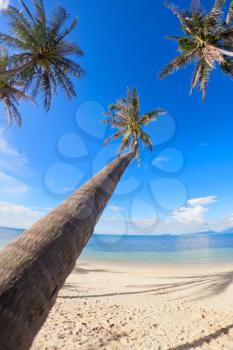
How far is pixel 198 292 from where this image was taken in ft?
39.2

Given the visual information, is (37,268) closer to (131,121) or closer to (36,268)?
(36,268)

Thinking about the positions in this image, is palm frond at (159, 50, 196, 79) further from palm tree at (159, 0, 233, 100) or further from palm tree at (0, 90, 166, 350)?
palm tree at (0, 90, 166, 350)

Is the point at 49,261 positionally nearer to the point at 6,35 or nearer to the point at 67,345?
the point at 67,345

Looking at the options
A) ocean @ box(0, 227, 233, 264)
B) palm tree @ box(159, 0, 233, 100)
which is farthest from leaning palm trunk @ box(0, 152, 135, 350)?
ocean @ box(0, 227, 233, 264)

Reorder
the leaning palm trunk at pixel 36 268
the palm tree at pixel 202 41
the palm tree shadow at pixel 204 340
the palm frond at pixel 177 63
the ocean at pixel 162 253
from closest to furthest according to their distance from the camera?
the leaning palm trunk at pixel 36 268 < the palm tree shadow at pixel 204 340 < the palm tree at pixel 202 41 < the palm frond at pixel 177 63 < the ocean at pixel 162 253

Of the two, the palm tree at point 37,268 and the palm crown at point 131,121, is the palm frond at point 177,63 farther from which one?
the palm tree at point 37,268

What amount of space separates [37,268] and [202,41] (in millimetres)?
14333

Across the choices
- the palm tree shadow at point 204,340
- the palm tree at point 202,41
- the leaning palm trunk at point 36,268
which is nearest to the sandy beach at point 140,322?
the palm tree shadow at point 204,340

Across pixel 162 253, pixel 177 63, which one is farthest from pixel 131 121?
pixel 162 253

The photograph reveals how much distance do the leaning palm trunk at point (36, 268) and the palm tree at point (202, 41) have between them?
10.3 meters

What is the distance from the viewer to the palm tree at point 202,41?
11.2 metres

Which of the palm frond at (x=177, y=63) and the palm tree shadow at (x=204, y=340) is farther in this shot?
the palm frond at (x=177, y=63)

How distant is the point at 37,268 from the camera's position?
1.87 meters

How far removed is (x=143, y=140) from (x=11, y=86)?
418 inches
